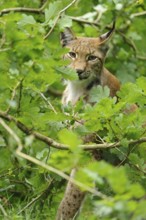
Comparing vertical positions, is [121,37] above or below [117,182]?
below

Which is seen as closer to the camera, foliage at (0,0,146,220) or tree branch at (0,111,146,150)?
foliage at (0,0,146,220)

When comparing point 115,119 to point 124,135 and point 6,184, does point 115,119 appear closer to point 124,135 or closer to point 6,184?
point 124,135

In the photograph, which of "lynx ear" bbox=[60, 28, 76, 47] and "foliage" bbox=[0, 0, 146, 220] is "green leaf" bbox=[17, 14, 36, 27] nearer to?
"foliage" bbox=[0, 0, 146, 220]

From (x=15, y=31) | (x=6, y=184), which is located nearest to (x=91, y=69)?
(x=6, y=184)

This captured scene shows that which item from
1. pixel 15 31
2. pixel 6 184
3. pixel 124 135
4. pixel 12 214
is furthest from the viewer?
pixel 6 184

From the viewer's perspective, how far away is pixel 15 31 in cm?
434

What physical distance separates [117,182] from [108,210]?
0.52 feet

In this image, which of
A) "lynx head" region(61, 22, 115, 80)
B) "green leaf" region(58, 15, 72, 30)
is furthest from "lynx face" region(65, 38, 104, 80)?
"green leaf" region(58, 15, 72, 30)

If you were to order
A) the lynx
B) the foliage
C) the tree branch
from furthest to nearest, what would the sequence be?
the lynx
the tree branch
the foliage

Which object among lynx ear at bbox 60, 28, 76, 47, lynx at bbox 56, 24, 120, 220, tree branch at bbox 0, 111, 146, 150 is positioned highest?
tree branch at bbox 0, 111, 146, 150

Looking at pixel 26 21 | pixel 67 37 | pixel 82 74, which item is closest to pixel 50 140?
pixel 26 21

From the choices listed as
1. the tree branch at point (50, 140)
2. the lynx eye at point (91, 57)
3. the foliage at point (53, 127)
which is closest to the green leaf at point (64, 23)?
the foliage at point (53, 127)

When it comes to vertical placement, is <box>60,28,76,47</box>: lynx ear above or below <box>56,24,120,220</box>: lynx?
above

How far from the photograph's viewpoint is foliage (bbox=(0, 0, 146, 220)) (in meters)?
3.46
